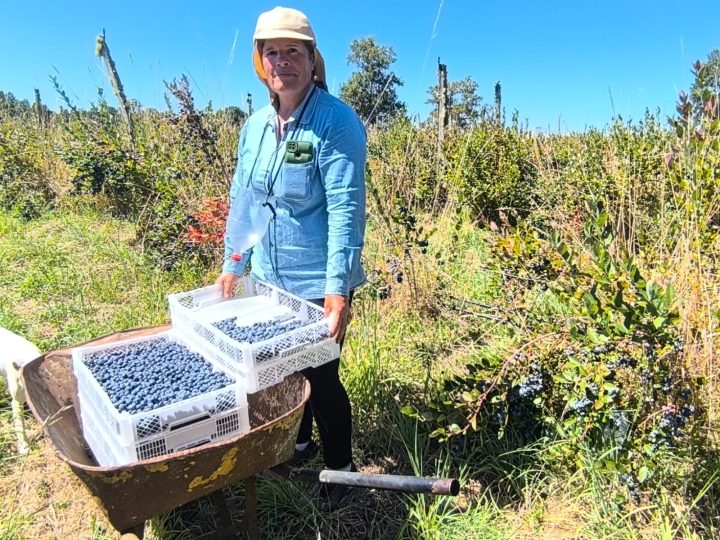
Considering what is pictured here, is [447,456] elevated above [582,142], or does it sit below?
below

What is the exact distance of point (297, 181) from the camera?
5.78 feet

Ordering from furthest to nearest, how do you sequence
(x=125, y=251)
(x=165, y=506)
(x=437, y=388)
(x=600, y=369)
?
(x=125, y=251)
(x=437, y=388)
(x=600, y=369)
(x=165, y=506)

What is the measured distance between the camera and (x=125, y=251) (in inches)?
181

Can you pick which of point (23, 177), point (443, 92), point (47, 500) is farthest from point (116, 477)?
point (23, 177)

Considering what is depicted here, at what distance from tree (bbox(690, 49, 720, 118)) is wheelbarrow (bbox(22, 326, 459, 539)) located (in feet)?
6.23

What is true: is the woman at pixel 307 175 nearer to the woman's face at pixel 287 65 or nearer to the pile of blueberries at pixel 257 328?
the woman's face at pixel 287 65

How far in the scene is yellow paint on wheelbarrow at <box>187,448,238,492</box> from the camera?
54.0 inches

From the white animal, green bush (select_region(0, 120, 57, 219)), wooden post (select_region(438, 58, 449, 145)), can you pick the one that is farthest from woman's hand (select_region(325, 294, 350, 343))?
green bush (select_region(0, 120, 57, 219))

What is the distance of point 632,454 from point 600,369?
340mm

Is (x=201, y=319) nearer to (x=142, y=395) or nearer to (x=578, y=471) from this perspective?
(x=142, y=395)

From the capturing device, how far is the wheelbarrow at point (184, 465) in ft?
4.17

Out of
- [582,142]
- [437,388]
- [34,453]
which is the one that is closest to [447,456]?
[437,388]

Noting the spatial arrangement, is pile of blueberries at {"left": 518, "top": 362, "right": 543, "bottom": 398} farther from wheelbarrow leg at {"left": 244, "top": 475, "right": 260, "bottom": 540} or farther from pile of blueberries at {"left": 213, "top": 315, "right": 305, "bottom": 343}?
wheelbarrow leg at {"left": 244, "top": 475, "right": 260, "bottom": 540}

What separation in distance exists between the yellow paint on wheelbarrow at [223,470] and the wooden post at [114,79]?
5.79 m
